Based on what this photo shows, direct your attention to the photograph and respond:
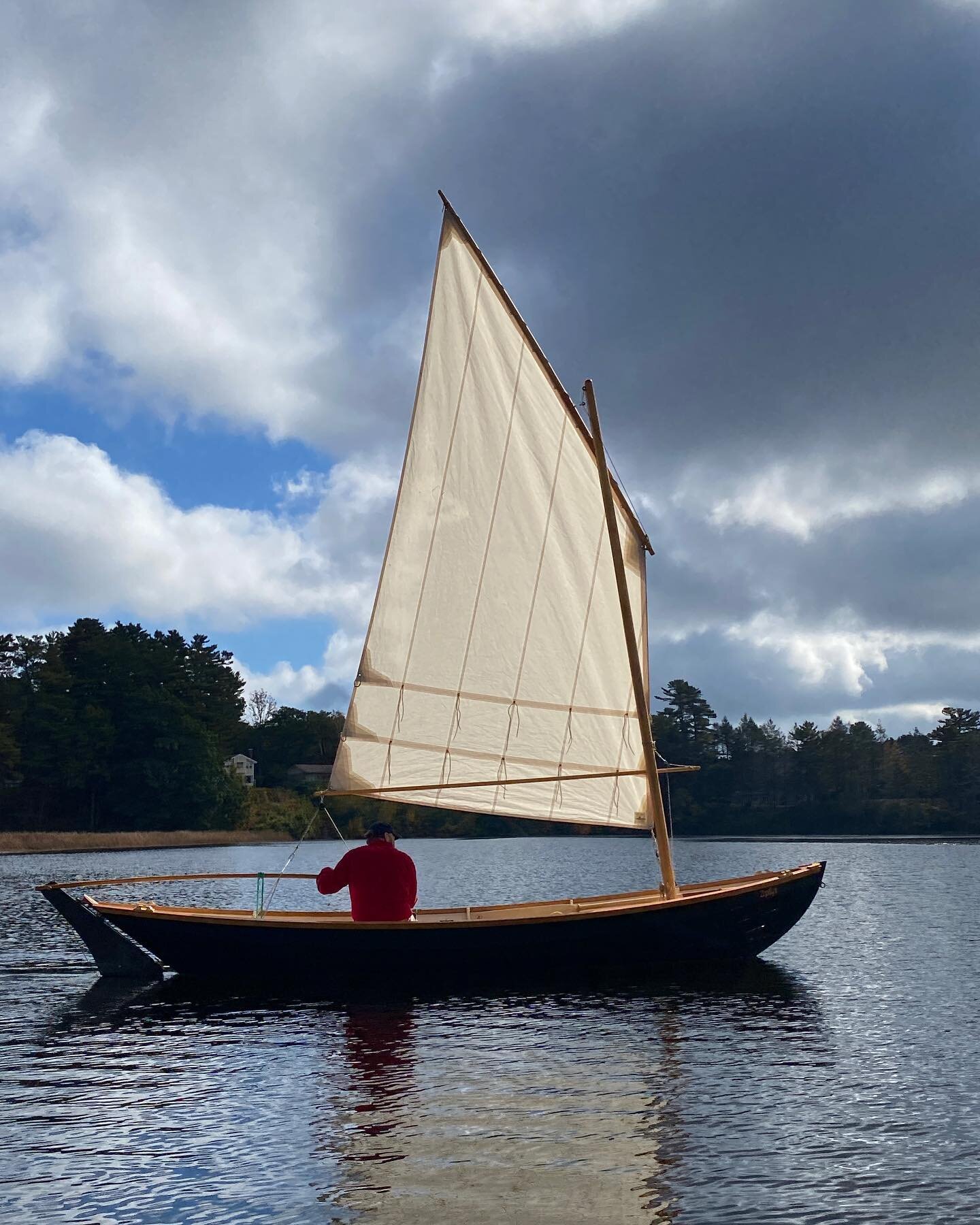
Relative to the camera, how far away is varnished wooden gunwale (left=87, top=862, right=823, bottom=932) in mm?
22031

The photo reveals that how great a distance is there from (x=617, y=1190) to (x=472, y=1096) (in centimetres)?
412

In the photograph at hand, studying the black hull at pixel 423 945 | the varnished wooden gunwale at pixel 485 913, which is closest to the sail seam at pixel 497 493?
the varnished wooden gunwale at pixel 485 913

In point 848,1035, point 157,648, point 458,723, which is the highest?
point 157,648

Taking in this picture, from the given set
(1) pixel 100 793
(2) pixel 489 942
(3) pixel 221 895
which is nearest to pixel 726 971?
(2) pixel 489 942

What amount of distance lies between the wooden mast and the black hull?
3.69 ft

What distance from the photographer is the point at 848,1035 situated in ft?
62.8

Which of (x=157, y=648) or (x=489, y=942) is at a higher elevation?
(x=157, y=648)

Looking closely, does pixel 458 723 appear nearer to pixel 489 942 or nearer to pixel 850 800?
pixel 489 942

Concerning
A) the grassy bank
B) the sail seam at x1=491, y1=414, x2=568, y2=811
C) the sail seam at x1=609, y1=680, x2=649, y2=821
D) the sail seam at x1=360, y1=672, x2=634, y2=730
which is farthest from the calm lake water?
the grassy bank

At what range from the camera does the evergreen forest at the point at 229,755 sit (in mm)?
133500

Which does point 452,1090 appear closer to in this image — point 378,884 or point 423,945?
point 423,945

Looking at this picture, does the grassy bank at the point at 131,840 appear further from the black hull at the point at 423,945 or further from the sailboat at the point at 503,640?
the sailboat at the point at 503,640

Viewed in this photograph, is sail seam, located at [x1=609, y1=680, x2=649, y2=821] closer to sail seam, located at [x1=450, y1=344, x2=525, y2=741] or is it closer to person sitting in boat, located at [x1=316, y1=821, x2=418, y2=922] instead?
sail seam, located at [x1=450, y1=344, x2=525, y2=741]

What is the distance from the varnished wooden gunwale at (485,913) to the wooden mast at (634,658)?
996 mm
